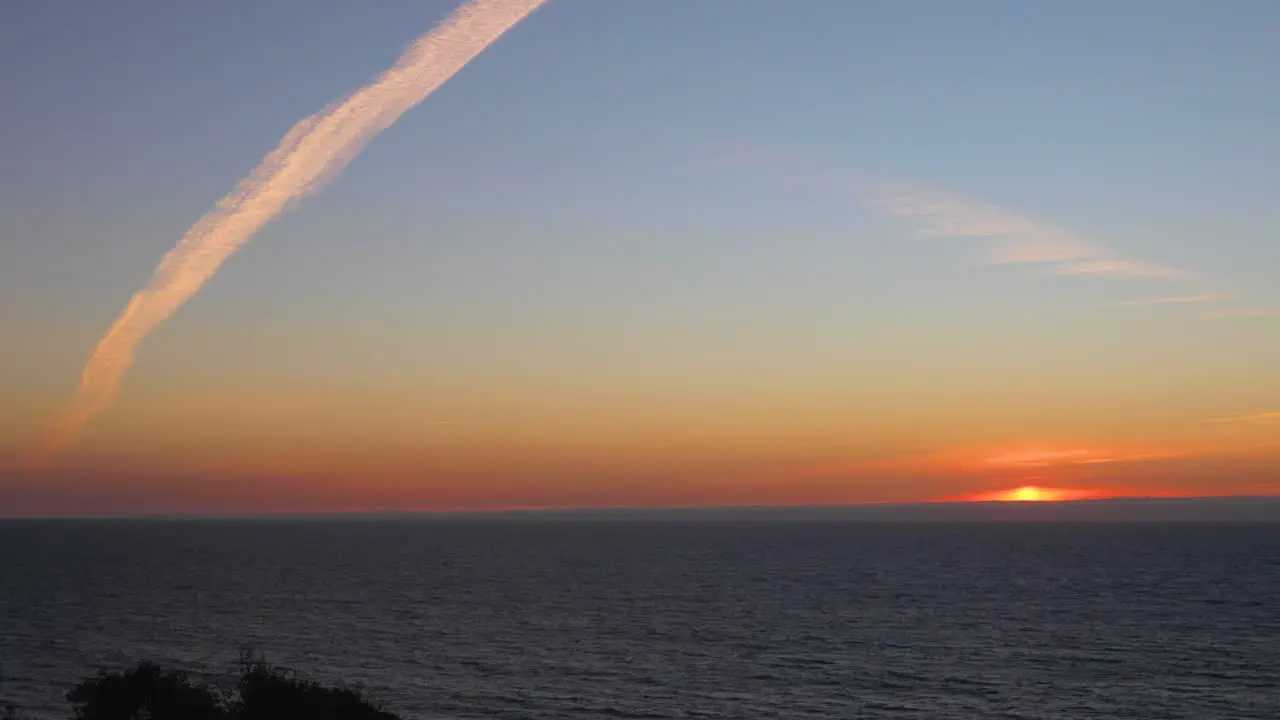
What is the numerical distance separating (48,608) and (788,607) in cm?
8230

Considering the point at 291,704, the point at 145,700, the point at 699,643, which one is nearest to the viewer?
the point at 291,704

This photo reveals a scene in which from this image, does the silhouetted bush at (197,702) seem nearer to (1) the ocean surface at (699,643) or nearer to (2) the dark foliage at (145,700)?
(2) the dark foliage at (145,700)

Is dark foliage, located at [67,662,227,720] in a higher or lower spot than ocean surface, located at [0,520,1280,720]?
higher

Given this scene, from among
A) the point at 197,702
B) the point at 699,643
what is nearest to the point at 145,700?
the point at 197,702

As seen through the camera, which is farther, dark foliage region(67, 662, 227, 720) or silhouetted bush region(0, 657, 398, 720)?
dark foliage region(67, 662, 227, 720)

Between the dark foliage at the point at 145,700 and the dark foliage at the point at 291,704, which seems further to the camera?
the dark foliage at the point at 145,700

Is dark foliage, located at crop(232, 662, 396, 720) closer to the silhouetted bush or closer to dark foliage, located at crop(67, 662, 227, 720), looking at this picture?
the silhouetted bush

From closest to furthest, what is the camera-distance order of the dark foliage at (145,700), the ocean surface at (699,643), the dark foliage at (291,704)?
the dark foliage at (291,704) → the dark foliage at (145,700) → the ocean surface at (699,643)

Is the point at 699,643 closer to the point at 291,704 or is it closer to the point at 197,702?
the point at 291,704

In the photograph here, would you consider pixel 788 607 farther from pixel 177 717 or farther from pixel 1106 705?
pixel 177 717

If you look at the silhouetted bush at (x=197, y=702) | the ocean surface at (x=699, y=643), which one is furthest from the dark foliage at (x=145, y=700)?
the ocean surface at (x=699, y=643)

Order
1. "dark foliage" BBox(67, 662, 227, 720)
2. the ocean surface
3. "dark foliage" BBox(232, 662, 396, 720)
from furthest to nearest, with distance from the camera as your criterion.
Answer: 1. the ocean surface
2. "dark foliage" BBox(67, 662, 227, 720)
3. "dark foliage" BBox(232, 662, 396, 720)

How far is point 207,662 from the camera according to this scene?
83.6 meters

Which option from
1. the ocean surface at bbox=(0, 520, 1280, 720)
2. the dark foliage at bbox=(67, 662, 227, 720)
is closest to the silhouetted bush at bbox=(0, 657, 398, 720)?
the dark foliage at bbox=(67, 662, 227, 720)
